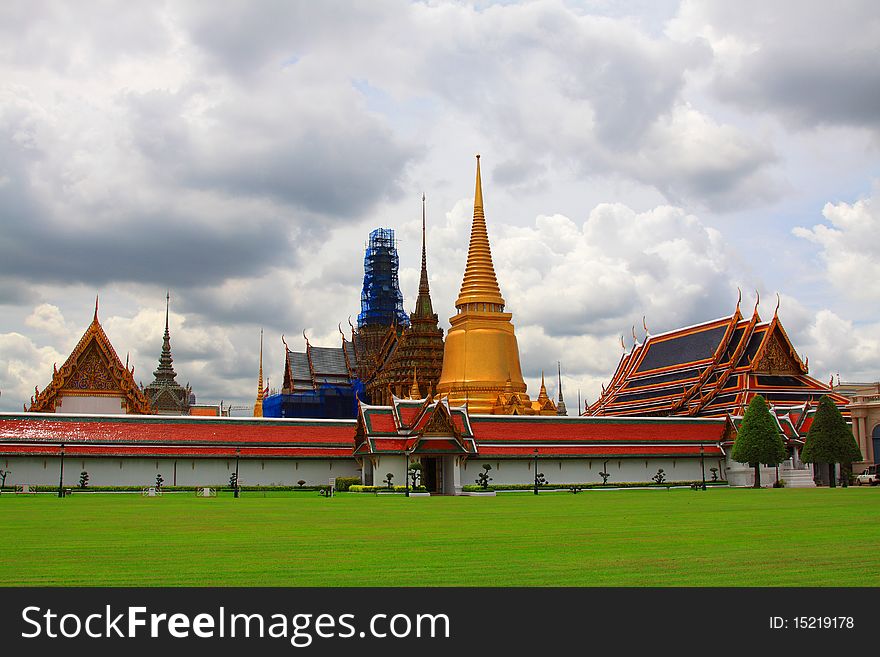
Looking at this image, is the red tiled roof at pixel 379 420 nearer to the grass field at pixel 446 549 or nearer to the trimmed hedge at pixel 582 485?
the trimmed hedge at pixel 582 485

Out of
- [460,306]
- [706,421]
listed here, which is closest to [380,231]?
[460,306]

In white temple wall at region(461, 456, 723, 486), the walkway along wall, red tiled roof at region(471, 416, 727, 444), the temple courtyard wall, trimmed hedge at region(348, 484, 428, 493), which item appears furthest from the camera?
red tiled roof at region(471, 416, 727, 444)

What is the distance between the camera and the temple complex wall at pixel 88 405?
61406 millimetres

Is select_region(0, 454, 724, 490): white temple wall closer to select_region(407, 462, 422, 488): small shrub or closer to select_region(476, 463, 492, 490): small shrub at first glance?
select_region(476, 463, 492, 490): small shrub

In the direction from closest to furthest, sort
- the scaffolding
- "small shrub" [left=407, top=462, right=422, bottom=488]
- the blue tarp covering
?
"small shrub" [left=407, top=462, right=422, bottom=488], the blue tarp covering, the scaffolding

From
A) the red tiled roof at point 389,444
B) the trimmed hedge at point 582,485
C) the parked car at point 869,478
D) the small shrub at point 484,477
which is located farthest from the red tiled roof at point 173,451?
the parked car at point 869,478

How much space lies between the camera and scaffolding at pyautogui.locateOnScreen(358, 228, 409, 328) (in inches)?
4139

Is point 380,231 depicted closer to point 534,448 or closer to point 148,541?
point 534,448

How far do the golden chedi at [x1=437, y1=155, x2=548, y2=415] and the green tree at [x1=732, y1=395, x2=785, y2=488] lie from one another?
744 inches

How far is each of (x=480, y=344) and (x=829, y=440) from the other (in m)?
27.4

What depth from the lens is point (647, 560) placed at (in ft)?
43.0

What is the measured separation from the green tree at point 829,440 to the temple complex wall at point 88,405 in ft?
143

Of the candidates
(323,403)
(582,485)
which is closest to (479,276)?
(582,485)

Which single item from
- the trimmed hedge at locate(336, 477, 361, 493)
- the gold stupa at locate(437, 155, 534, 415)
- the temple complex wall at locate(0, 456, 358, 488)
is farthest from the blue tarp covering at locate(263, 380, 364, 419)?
the trimmed hedge at locate(336, 477, 361, 493)
